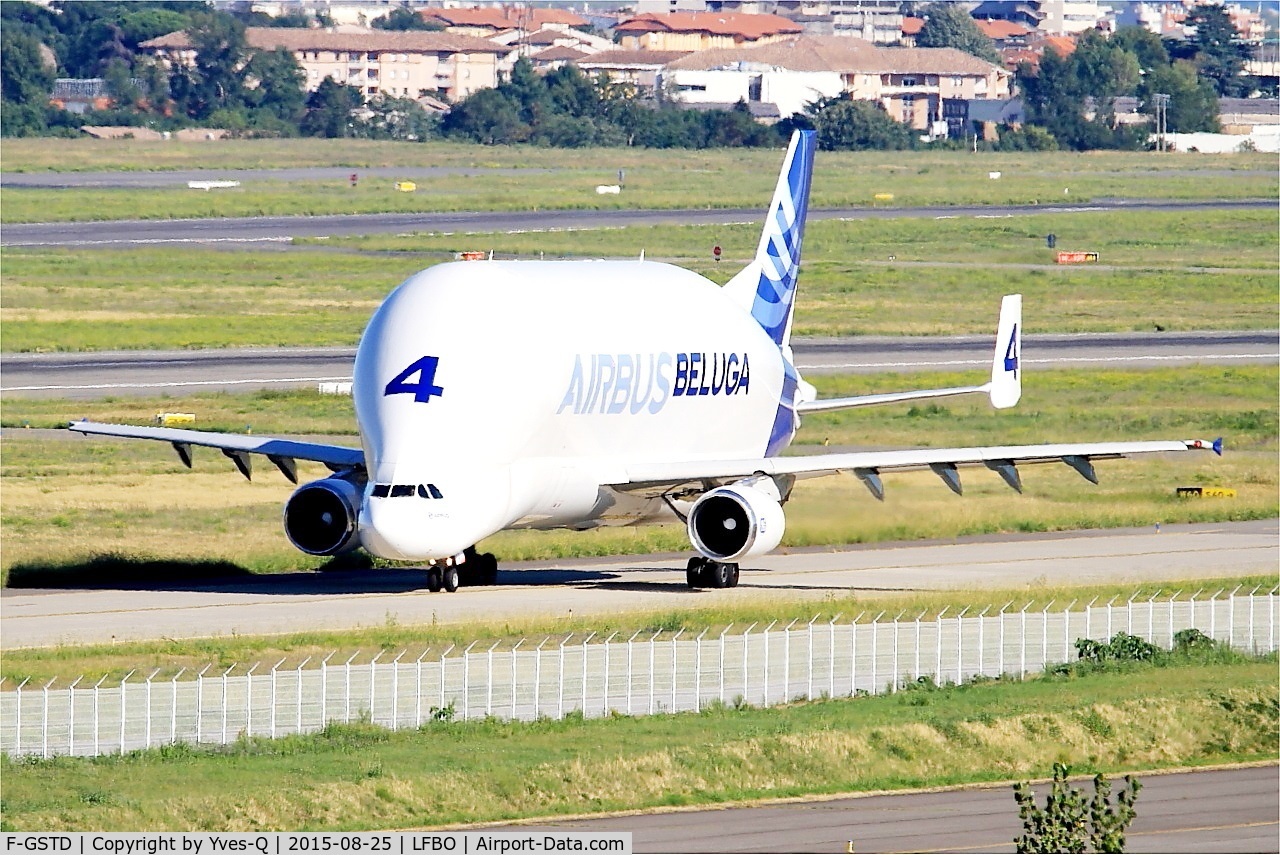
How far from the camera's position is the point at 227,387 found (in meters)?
102

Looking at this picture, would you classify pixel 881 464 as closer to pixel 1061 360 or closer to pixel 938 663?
pixel 938 663

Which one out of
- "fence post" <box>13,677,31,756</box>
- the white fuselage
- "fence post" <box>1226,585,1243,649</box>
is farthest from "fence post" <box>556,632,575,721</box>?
"fence post" <box>1226,585,1243,649</box>

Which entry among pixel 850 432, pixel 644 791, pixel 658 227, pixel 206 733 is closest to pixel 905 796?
pixel 644 791

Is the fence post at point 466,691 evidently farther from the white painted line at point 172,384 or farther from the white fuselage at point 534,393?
the white painted line at point 172,384

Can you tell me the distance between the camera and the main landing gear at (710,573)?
5959 centimetres

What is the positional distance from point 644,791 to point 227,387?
210ft

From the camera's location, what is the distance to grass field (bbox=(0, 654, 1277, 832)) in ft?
124

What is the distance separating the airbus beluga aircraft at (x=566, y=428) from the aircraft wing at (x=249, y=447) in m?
0.06

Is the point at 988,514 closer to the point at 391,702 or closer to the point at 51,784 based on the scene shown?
the point at 391,702

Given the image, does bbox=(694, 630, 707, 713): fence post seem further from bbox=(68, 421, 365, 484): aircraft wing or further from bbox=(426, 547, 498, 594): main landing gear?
bbox=(68, 421, 365, 484): aircraft wing

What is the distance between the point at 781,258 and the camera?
69875 mm

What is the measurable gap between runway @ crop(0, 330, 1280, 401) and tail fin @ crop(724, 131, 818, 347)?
34.6 meters

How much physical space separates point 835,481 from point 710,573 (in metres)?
18.1

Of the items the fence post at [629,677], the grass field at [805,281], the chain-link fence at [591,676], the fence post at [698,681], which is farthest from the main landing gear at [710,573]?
the grass field at [805,281]
